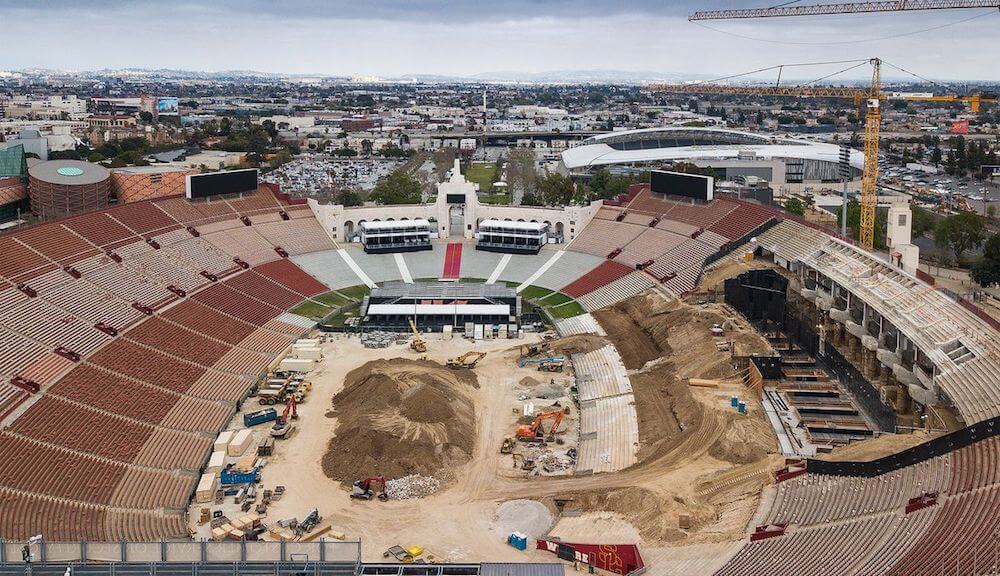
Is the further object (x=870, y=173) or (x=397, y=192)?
(x=397, y=192)

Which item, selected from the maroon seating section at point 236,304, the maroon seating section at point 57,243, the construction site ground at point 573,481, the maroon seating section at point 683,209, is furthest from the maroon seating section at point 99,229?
the maroon seating section at point 683,209

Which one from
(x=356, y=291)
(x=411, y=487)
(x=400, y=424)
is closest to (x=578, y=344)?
(x=400, y=424)

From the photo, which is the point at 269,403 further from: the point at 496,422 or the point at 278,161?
the point at 278,161

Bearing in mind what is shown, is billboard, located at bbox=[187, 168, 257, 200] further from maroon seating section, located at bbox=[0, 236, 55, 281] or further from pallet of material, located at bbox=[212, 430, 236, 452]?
pallet of material, located at bbox=[212, 430, 236, 452]

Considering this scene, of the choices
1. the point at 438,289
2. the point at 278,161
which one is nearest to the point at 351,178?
the point at 278,161

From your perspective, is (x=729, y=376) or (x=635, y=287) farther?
(x=635, y=287)

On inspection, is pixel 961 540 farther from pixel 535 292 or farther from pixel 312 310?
pixel 312 310

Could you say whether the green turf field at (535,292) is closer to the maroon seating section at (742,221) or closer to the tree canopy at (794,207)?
the maroon seating section at (742,221)
